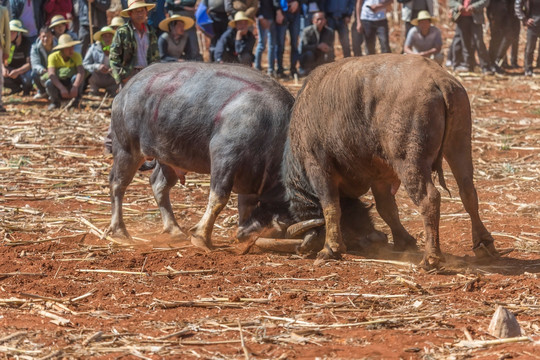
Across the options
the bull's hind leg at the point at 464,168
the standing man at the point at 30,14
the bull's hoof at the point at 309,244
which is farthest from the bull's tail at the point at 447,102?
the standing man at the point at 30,14

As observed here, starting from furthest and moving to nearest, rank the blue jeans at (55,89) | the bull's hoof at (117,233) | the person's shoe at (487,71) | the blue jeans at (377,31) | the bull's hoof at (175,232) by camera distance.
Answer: the person's shoe at (487,71) → the blue jeans at (377,31) → the blue jeans at (55,89) → the bull's hoof at (175,232) → the bull's hoof at (117,233)

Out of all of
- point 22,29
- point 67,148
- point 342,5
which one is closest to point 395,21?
point 342,5

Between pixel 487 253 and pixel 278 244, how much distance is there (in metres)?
1.78

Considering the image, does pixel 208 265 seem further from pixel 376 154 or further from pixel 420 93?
pixel 420 93

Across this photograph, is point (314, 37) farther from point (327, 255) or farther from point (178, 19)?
point (327, 255)

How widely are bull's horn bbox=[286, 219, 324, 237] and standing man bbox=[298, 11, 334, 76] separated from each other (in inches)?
470

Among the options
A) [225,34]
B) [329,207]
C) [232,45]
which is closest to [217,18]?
[225,34]

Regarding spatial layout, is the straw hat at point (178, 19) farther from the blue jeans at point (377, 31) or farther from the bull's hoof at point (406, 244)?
the bull's hoof at point (406, 244)

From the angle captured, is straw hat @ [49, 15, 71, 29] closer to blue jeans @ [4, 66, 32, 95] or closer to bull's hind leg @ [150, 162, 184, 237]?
blue jeans @ [4, 66, 32, 95]

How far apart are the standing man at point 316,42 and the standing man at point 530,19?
4.34m

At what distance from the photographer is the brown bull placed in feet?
22.4

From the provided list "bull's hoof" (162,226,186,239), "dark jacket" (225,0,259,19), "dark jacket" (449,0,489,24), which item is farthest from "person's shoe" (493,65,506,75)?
"bull's hoof" (162,226,186,239)

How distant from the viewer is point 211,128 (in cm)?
816

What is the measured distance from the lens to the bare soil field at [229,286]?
17.5 feet
